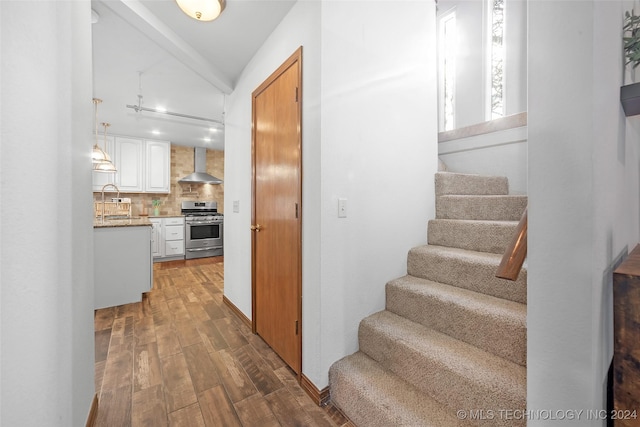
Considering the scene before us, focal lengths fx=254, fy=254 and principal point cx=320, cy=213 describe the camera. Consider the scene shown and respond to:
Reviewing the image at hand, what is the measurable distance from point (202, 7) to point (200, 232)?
481 cm

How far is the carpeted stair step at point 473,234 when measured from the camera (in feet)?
5.64

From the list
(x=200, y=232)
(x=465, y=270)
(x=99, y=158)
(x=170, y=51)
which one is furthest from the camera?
(x=200, y=232)

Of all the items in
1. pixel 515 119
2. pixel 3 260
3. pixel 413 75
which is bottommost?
pixel 3 260

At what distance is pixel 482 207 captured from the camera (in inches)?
81.5

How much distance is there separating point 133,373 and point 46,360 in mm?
1276

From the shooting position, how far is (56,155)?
90 centimetres

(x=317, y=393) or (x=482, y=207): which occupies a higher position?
(x=482, y=207)

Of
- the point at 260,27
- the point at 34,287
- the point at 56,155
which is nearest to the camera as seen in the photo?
the point at 34,287

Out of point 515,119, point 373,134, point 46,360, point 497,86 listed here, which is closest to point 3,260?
point 46,360

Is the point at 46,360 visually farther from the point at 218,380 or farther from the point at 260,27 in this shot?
the point at 260,27

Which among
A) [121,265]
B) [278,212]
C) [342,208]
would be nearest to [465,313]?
[342,208]

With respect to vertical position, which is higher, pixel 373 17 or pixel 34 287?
pixel 373 17

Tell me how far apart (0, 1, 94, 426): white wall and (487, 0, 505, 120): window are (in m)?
3.41

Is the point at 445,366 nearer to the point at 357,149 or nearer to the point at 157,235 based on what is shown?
the point at 357,149
